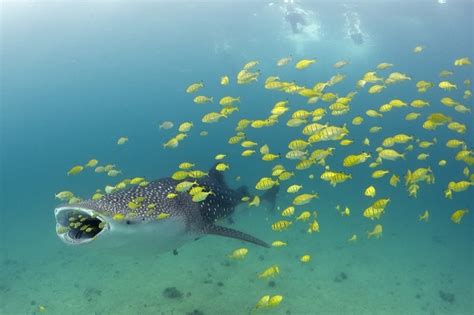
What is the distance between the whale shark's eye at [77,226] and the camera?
4789 millimetres

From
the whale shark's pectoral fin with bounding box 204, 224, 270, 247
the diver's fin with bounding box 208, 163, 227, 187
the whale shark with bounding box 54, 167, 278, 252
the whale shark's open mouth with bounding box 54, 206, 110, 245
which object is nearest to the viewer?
the whale shark's open mouth with bounding box 54, 206, 110, 245

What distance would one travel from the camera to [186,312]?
10.4 meters

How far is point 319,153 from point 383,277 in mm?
8775

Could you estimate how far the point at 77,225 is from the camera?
199 inches

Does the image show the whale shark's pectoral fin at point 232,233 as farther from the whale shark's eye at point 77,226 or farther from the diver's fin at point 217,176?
the whale shark's eye at point 77,226

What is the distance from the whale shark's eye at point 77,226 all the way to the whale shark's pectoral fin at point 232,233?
332 centimetres

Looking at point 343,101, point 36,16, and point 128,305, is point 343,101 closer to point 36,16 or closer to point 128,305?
point 128,305

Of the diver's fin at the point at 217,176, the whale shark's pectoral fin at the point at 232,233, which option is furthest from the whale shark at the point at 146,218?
the diver's fin at the point at 217,176

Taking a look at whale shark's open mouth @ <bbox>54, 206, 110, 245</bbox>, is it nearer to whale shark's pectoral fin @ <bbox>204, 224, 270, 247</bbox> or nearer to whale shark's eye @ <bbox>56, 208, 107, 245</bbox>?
whale shark's eye @ <bbox>56, 208, 107, 245</bbox>

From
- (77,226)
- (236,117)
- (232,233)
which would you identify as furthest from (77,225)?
(236,117)

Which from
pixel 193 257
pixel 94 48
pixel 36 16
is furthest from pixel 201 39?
pixel 193 257

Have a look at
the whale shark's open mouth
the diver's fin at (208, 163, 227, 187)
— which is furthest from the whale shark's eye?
the diver's fin at (208, 163, 227, 187)

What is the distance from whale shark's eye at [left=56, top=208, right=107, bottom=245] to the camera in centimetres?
479

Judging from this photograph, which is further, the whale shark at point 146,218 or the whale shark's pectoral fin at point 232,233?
the whale shark's pectoral fin at point 232,233
